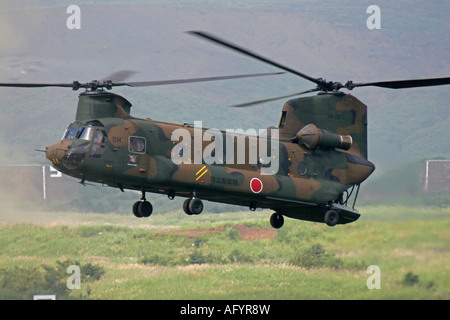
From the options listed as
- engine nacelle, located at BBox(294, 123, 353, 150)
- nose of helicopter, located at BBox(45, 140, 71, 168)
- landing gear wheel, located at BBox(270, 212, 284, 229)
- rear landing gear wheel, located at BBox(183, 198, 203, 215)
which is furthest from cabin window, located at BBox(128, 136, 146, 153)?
landing gear wheel, located at BBox(270, 212, 284, 229)

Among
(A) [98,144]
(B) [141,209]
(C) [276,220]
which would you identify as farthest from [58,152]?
(C) [276,220]

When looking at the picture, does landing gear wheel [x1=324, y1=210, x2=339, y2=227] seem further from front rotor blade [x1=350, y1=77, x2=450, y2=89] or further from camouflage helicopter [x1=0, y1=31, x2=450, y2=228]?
front rotor blade [x1=350, y1=77, x2=450, y2=89]

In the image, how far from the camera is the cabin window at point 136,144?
20.5m

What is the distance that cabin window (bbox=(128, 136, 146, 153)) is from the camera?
2048 cm

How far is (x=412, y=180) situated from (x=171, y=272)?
1597 centimetres

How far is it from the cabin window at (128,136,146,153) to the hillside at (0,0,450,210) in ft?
259

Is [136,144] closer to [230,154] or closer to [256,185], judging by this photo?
[230,154]

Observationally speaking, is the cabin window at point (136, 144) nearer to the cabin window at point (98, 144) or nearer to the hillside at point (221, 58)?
the cabin window at point (98, 144)

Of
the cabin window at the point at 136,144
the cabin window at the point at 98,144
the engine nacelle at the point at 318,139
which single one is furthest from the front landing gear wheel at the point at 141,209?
the engine nacelle at the point at 318,139

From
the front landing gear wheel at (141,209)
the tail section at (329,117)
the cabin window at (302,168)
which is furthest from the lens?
the tail section at (329,117)

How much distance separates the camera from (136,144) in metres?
20.6

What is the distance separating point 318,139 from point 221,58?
126 meters

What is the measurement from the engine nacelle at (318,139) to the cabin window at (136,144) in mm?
5880

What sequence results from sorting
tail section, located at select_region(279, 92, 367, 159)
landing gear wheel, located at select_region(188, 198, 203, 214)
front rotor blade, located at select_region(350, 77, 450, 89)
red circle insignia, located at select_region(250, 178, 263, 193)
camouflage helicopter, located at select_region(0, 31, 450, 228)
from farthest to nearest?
tail section, located at select_region(279, 92, 367, 159)
red circle insignia, located at select_region(250, 178, 263, 193)
front rotor blade, located at select_region(350, 77, 450, 89)
landing gear wheel, located at select_region(188, 198, 203, 214)
camouflage helicopter, located at select_region(0, 31, 450, 228)
